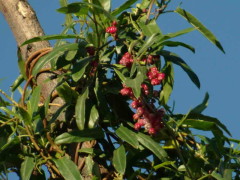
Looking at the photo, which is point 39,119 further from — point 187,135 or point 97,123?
point 187,135

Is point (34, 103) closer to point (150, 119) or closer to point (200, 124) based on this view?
point (150, 119)

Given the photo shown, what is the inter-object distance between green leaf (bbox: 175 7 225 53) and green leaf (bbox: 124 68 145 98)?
215 millimetres

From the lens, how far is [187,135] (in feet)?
6.81

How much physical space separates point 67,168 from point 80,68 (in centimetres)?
27

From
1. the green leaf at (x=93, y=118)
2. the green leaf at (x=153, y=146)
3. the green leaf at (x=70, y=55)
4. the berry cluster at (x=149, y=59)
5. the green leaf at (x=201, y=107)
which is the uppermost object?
the green leaf at (x=70, y=55)

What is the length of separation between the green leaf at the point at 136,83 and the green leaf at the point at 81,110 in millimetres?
178

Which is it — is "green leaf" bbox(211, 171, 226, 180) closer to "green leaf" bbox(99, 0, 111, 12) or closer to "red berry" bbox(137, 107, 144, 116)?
"red berry" bbox(137, 107, 144, 116)

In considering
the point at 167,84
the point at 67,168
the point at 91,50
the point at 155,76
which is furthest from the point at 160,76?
the point at 67,168

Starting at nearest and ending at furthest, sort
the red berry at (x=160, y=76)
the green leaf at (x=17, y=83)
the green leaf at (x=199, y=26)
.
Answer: the red berry at (x=160, y=76), the green leaf at (x=199, y=26), the green leaf at (x=17, y=83)

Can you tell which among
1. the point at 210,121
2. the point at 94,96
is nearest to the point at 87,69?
the point at 94,96

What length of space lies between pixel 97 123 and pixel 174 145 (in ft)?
0.72

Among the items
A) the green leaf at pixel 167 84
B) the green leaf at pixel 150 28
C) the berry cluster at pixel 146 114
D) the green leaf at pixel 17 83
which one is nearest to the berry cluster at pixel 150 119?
the berry cluster at pixel 146 114

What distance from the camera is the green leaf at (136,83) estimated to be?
175 cm

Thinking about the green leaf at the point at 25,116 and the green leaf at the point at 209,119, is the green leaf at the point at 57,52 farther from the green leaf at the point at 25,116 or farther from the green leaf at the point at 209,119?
the green leaf at the point at 209,119
